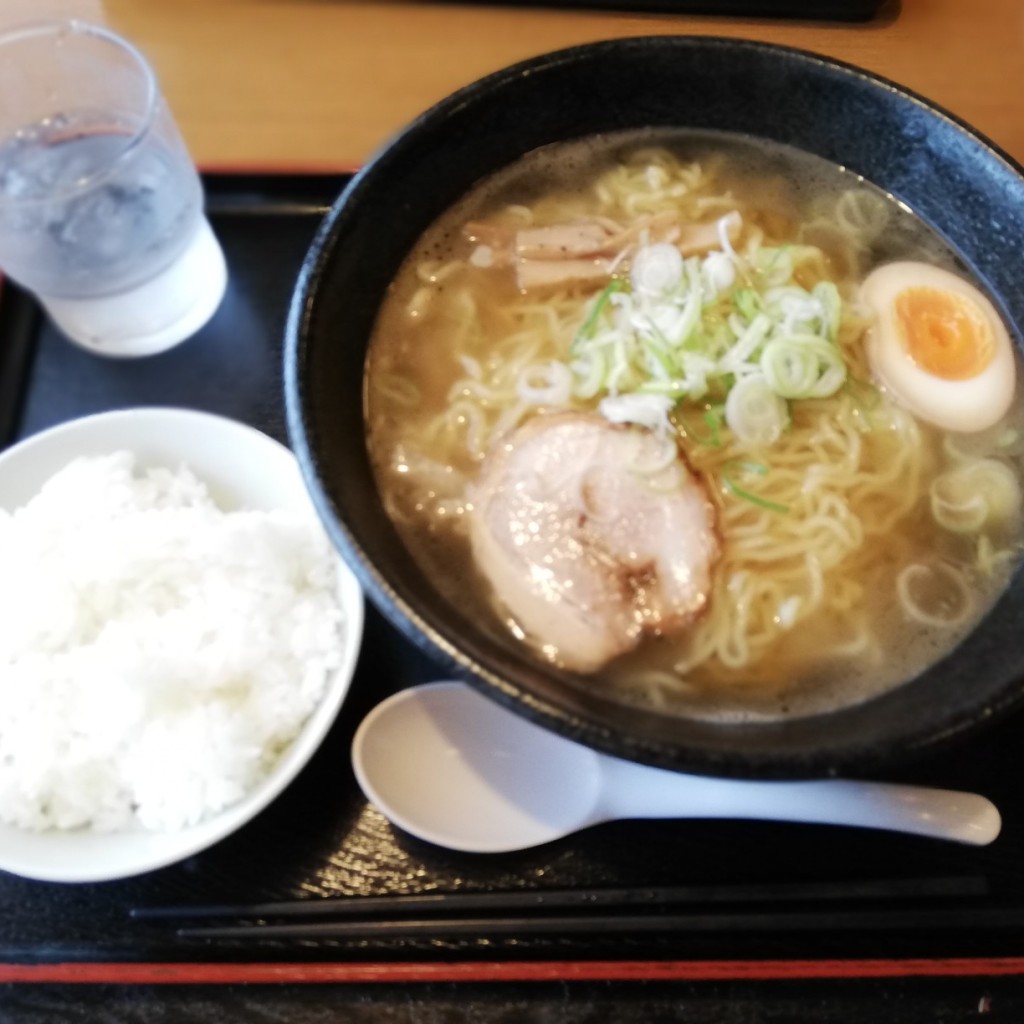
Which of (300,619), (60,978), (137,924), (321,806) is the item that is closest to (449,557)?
(300,619)

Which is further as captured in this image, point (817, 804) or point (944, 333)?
point (944, 333)

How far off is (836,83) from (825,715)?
117 centimetres

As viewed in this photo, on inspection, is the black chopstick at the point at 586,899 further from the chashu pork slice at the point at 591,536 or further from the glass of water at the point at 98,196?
the glass of water at the point at 98,196

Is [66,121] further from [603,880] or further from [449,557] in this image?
[603,880]

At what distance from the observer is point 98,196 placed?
199 centimetres

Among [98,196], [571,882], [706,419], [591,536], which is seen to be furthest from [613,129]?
[571,882]

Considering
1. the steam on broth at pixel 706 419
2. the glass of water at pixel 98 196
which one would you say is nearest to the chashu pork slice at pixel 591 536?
the steam on broth at pixel 706 419

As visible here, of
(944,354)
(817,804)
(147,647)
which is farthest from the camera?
(944,354)

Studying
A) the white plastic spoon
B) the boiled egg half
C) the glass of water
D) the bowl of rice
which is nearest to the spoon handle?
the white plastic spoon

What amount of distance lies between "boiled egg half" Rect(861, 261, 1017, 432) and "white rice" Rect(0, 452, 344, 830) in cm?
110

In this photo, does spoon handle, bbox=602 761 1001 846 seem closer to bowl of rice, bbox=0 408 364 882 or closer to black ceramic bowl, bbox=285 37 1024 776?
black ceramic bowl, bbox=285 37 1024 776

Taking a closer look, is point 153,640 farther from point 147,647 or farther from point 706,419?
point 706,419

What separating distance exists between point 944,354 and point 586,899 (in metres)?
1.14

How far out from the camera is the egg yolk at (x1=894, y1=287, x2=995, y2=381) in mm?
1728
